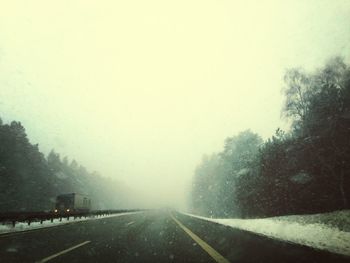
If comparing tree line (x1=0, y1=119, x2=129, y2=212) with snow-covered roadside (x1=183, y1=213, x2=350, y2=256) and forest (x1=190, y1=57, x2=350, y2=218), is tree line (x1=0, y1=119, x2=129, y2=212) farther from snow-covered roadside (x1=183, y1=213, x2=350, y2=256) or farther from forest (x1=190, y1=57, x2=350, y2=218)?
snow-covered roadside (x1=183, y1=213, x2=350, y2=256)

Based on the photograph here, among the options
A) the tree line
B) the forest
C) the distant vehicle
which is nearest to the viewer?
the forest

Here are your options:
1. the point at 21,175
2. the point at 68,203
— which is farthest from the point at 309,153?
the point at 21,175

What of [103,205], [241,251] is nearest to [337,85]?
[241,251]

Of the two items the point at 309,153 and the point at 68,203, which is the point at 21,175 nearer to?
the point at 68,203

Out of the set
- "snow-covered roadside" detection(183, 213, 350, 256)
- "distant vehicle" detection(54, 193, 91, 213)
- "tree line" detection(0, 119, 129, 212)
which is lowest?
"snow-covered roadside" detection(183, 213, 350, 256)

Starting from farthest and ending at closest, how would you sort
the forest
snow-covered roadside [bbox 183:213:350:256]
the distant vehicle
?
1. the distant vehicle
2. the forest
3. snow-covered roadside [bbox 183:213:350:256]

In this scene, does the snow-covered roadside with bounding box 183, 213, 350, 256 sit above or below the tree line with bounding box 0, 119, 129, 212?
below

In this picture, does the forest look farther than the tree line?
No

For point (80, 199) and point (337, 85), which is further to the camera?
point (80, 199)

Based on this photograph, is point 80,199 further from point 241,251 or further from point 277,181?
point 241,251

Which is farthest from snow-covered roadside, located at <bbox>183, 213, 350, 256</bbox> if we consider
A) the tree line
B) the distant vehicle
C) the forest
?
the tree line

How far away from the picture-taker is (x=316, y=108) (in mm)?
33969

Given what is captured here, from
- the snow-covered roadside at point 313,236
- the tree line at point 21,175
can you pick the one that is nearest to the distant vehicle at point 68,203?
the tree line at point 21,175

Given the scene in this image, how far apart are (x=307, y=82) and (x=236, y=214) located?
2836 centimetres
